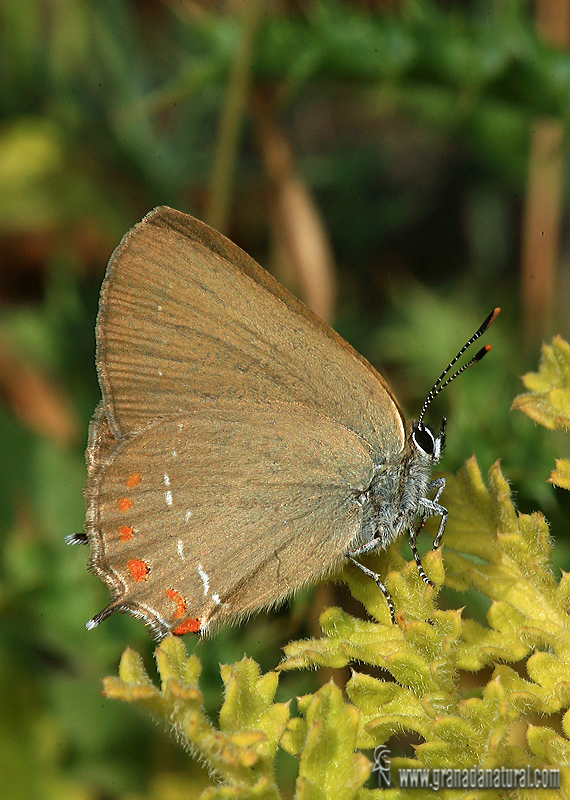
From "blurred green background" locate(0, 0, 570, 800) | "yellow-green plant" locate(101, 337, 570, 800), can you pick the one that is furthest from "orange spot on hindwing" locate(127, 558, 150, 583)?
"blurred green background" locate(0, 0, 570, 800)

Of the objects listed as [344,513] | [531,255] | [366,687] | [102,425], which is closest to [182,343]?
[102,425]

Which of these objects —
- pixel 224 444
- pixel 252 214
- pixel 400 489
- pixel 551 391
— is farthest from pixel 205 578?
pixel 252 214

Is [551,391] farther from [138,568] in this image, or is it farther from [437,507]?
[138,568]

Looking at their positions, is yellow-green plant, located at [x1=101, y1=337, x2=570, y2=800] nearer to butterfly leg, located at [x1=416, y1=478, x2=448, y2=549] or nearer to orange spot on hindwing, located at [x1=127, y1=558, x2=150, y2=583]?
butterfly leg, located at [x1=416, y1=478, x2=448, y2=549]

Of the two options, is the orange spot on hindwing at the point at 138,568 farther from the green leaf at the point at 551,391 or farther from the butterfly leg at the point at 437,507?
the green leaf at the point at 551,391

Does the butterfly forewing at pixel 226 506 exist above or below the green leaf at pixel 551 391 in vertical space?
below

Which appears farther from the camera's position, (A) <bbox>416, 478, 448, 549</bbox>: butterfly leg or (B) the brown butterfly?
(B) the brown butterfly

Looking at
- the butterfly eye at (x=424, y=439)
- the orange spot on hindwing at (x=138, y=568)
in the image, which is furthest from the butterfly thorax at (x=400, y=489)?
the orange spot on hindwing at (x=138, y=568)
